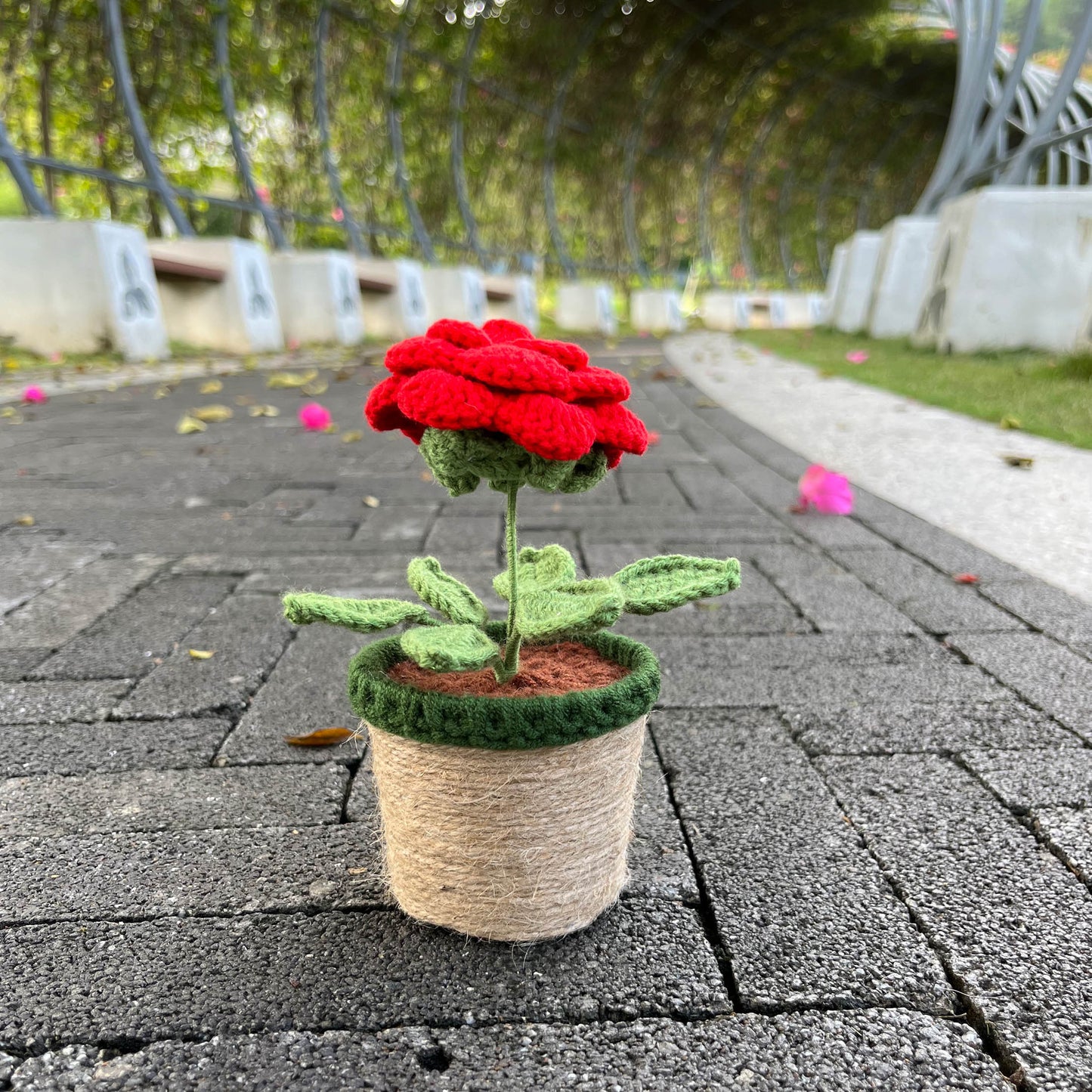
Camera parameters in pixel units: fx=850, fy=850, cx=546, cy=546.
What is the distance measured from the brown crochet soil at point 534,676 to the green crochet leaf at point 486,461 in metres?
0.19

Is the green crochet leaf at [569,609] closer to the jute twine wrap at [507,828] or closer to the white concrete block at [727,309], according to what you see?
the jute twine wrap at [507,828]

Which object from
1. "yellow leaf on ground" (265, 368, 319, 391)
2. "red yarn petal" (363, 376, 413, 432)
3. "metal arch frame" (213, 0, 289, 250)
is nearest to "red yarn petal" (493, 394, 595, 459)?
"red yarn petal" (363, 376, 413, 432)

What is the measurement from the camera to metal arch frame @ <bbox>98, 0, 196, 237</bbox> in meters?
6.14

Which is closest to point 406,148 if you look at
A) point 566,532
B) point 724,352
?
point 724,352

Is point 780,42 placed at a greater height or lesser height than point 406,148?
greater

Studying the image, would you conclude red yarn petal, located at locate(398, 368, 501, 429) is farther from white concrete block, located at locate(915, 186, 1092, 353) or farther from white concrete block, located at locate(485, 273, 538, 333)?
white concrete block, located at locate(485, 273, 538, 333)

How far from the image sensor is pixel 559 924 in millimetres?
855

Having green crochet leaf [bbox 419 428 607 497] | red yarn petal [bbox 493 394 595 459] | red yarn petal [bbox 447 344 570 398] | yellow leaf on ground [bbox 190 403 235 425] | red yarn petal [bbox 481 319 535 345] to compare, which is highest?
red yarn petal [bbox 481 319 535 345]

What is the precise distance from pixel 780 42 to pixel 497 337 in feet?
56.0

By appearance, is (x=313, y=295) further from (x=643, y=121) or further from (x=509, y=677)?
(x=643, y=121)

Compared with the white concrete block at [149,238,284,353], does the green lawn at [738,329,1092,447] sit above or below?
below

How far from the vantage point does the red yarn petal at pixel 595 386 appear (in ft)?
2.38

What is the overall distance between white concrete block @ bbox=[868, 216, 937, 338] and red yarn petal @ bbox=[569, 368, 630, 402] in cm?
804

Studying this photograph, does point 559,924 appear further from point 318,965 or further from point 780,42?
point 780,42
